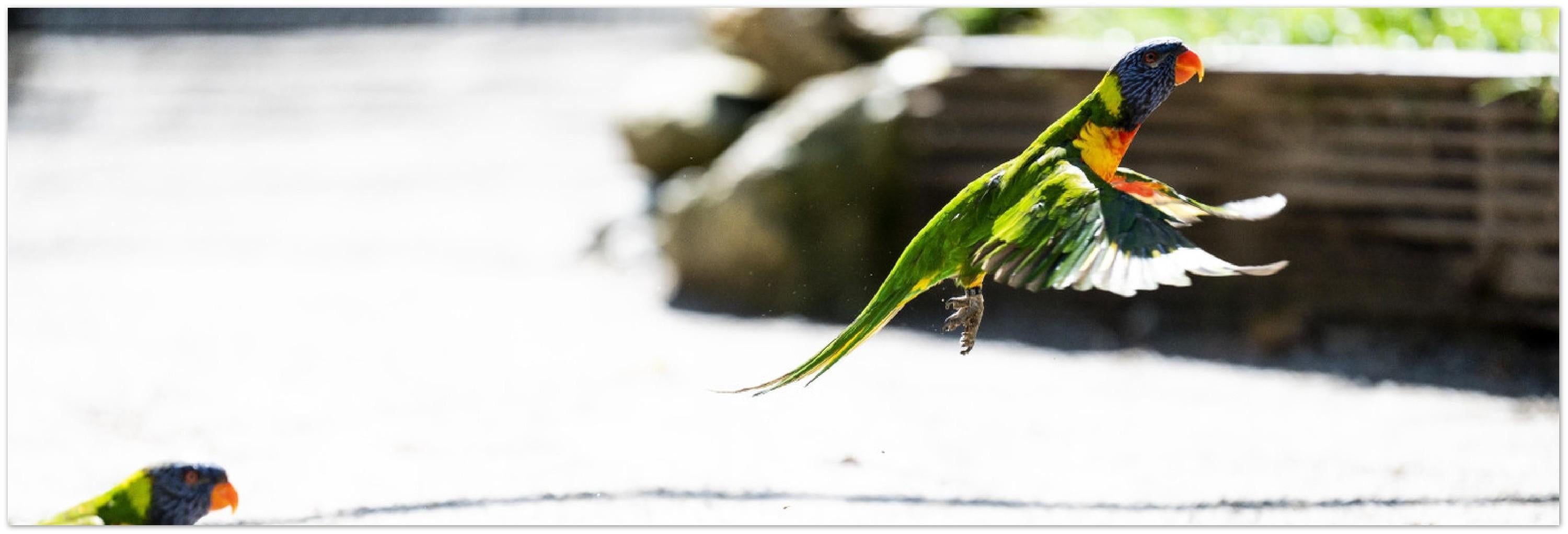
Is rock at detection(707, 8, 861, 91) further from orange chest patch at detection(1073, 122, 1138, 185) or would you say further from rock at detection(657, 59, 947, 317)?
orange chest patch at detection(1073, 122, 1138, 185)

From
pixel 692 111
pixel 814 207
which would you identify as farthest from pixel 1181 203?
pixel 692 111

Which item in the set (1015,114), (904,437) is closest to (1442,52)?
(1015,114)

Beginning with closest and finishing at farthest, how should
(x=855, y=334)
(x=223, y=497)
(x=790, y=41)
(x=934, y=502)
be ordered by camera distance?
(x=855, y=334) < (x=223, y=497) < (x=934, y=502) < (x=790, y=41)

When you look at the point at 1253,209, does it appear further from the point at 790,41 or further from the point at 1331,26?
the point at 790,41

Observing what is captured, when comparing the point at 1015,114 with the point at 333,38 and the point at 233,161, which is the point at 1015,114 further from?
the point at 333,38

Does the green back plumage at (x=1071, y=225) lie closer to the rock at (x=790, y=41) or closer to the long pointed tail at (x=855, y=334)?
the long pointed tail at (x=855, y=334)
